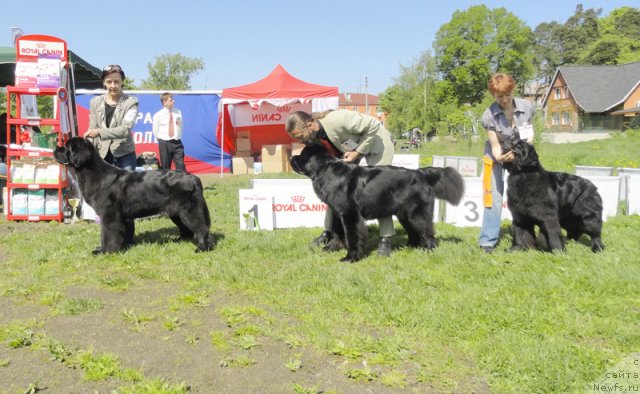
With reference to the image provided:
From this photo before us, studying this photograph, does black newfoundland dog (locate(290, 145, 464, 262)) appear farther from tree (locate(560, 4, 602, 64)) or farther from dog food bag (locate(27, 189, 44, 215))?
tree (locate(560, 4, 602, 64))

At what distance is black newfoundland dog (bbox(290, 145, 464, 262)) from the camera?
4715 mm

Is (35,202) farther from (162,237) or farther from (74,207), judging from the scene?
(162,237)

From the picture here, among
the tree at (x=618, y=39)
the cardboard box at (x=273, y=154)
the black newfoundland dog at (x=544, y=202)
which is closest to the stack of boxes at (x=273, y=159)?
the cardboard box at (x=273, y=154)

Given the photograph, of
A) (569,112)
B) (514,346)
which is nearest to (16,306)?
(514,346)

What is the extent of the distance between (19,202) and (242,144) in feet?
28.8

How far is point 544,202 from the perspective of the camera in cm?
461

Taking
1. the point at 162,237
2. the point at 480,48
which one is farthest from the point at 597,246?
the point at 480,48

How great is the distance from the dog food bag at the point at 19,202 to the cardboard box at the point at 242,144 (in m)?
8.65

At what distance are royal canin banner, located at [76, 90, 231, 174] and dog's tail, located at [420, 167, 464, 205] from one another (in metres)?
9.88

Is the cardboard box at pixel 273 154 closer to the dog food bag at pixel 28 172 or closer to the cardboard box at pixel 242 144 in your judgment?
the cardboard box at pixel 242 144

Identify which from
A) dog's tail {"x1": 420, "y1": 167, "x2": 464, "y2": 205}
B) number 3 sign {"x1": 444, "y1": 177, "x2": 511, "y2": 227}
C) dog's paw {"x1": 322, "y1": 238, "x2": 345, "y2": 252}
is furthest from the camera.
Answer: number 3 sign {"x1": 444, "y1": 177, "x2": 511, "y2": 227}

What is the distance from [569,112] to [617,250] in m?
53.9

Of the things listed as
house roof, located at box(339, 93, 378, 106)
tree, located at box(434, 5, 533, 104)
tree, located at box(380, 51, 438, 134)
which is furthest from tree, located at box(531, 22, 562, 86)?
house roof, located at box(339, 93, 378, 106)

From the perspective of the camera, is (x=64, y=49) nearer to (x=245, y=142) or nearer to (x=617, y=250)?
(x=617, y=250)
